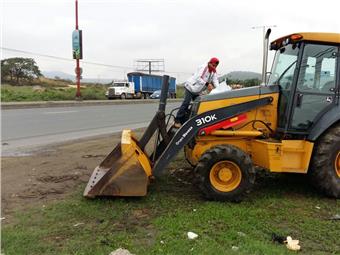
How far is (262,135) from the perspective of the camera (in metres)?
6.44

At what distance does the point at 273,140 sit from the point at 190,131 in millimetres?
1266

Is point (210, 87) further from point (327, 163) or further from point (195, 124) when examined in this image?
point (327, 163)

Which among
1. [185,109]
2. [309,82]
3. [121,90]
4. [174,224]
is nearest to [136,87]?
[121,90]

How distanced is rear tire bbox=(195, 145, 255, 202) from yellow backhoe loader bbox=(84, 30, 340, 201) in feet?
0.05

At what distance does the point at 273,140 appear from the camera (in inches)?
250

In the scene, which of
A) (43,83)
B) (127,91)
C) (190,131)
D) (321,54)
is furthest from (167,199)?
(43,83)

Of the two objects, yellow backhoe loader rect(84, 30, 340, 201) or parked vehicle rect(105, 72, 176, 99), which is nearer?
yellow backhoe loader rect(84, 30, 340, 201)

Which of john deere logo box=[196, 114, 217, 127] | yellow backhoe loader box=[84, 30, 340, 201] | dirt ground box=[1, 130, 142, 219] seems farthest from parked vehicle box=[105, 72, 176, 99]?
john deere logo box=[196, 114, 217, 127]

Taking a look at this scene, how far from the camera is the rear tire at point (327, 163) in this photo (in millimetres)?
6059

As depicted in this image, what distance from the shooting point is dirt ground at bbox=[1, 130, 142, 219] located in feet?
20.5

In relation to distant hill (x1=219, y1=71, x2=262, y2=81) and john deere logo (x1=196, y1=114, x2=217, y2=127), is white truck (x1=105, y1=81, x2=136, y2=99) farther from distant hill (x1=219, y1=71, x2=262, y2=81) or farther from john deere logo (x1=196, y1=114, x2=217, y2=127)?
john deere logo (x1=196, y1=114, x2=217, y2=127)

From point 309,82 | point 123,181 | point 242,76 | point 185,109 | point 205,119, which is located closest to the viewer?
point 123,181

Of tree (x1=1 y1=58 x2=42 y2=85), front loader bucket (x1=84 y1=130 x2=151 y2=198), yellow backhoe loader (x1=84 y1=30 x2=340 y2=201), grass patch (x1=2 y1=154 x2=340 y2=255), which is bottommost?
grass patch (x1=2 y1=154 x2=340 y2=255)

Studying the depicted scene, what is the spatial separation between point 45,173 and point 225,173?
3579 mm
